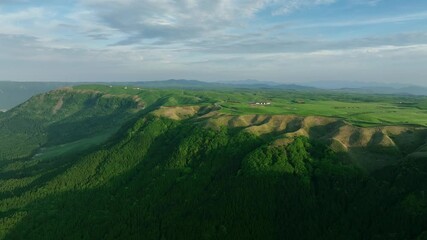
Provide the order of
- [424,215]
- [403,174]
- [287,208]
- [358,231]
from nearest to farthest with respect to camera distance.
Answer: [424,215], [358,231], [403,174], [287,208]

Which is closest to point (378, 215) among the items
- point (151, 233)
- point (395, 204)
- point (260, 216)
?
point (395, 204)

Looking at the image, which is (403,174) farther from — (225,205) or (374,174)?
(225,205)

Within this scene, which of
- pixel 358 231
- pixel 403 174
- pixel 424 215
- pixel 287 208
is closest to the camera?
pixel 424 215

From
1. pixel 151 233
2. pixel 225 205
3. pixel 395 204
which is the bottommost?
pixel 151 233

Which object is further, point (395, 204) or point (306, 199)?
point (306, 199)

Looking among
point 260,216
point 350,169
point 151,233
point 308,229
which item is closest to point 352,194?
point 350,169

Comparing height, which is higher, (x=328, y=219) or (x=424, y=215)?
(x=424, y=215)

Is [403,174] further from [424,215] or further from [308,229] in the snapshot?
[308,229]

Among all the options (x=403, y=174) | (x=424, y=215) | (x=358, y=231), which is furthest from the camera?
(x=403, y=174)

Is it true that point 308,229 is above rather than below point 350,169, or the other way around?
below
